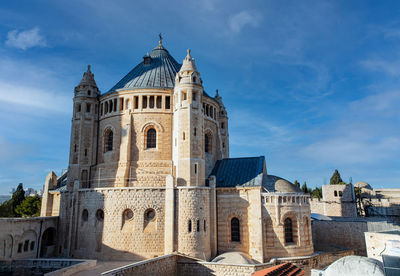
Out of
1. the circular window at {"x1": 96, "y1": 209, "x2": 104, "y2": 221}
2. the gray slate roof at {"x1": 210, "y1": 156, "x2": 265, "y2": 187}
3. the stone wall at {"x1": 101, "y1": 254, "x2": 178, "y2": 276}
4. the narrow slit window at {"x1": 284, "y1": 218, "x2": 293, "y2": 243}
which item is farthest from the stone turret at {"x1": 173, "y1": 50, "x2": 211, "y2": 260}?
the circular window at {"x1": 96, "y1": 209, "x2": 104, "y2": 221}

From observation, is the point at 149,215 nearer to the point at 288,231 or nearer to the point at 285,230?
the point at 285,230

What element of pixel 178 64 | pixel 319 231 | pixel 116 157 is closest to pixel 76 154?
pixel 116 157

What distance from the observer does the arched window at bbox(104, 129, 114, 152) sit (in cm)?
3276

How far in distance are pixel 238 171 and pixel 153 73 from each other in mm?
14198

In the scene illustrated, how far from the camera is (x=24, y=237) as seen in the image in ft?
87.5

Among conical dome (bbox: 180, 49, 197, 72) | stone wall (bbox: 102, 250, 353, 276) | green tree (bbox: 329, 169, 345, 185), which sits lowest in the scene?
stone wall (bbox: 102, 250, 353, 276)

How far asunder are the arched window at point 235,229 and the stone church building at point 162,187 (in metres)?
0.09

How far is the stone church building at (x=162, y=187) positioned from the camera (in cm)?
2620

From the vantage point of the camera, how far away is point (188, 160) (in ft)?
91.2

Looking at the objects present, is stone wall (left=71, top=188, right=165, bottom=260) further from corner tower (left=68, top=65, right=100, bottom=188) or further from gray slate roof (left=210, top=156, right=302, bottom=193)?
gray slate roof (left=210, top=156, right=302, bottom=193)

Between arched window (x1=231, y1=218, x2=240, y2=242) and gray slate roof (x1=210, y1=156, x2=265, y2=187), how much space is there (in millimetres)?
3294

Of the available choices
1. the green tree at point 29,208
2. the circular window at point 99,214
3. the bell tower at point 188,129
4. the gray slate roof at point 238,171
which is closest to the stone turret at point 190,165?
the bell tower at point 188,129

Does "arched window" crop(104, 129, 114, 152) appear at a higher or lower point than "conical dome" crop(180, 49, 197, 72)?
lower

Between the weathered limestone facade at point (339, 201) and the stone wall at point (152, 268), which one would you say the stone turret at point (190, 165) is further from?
the weathered limestone facade at point (339, 201)
